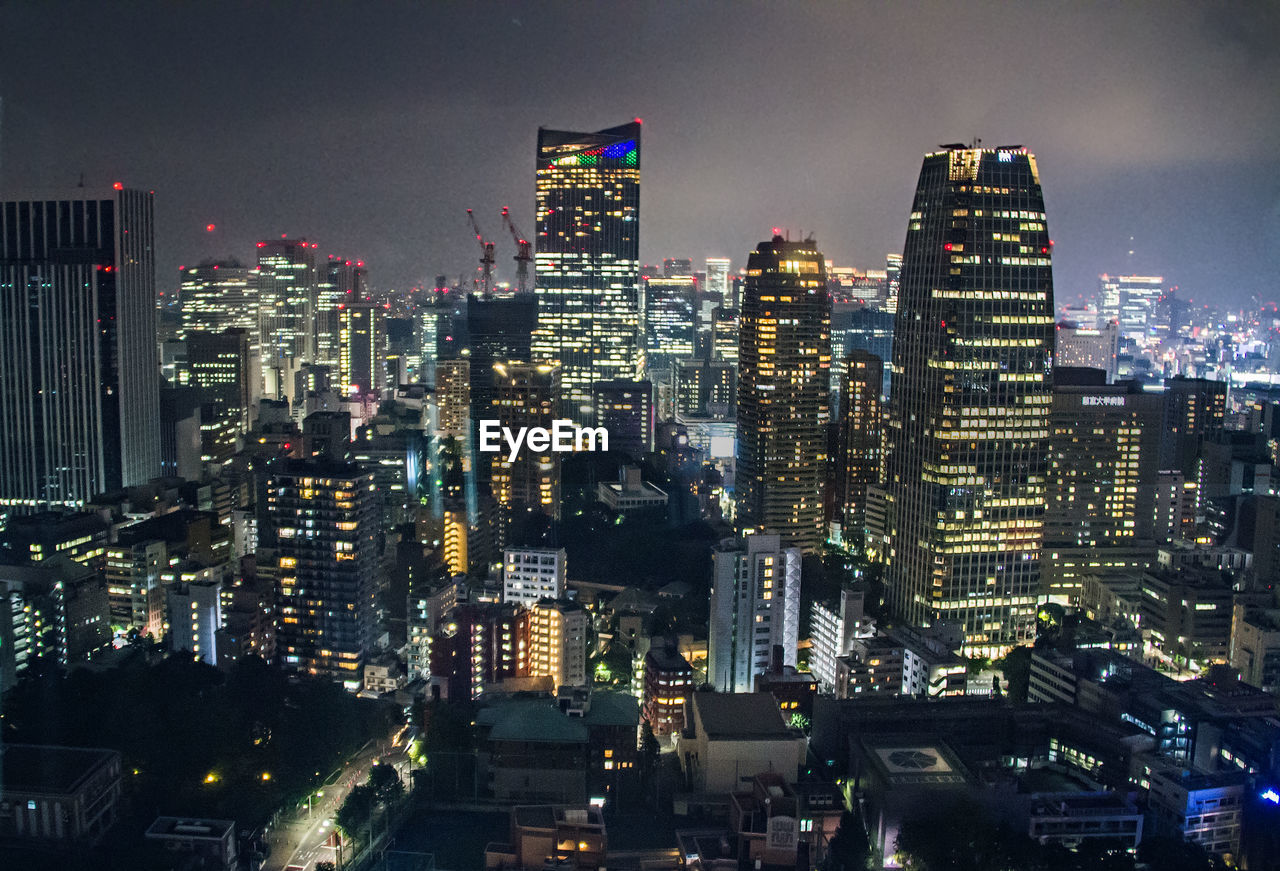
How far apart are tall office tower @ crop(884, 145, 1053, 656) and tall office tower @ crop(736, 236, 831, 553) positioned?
278cm

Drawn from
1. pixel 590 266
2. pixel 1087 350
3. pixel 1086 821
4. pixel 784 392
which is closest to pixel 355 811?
pixel 1086 821

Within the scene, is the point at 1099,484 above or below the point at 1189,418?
below

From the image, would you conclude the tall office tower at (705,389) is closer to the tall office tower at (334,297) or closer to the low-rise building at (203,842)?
the tall office tower at (334,297)

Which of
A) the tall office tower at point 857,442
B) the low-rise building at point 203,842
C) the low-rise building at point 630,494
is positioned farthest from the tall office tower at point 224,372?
the low-rise building at point 203,842

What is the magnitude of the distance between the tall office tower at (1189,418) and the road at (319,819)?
1074 centimetres

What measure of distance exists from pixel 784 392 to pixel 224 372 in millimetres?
9439

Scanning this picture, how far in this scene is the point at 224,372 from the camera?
18.5m

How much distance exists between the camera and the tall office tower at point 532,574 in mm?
11023

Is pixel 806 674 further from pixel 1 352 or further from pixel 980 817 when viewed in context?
pixel 1 352

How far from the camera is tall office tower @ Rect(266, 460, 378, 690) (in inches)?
392

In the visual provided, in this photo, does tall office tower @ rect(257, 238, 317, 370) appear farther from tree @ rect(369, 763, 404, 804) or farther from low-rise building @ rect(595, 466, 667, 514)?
tree @ rect(369, 763, 404, 804)

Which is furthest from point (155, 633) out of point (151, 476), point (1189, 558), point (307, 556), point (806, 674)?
point (1189, 558)

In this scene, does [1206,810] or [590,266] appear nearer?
[1206,810]

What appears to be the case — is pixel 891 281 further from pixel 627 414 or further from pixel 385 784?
pixel 385 784
